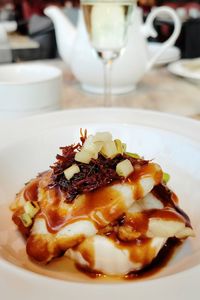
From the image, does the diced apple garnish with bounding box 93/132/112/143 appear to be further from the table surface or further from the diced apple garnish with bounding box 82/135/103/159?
the table surface

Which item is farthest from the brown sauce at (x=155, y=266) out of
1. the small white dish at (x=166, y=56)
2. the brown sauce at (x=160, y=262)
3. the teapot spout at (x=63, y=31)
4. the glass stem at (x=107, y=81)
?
the small white dish at (x=166, y=56)

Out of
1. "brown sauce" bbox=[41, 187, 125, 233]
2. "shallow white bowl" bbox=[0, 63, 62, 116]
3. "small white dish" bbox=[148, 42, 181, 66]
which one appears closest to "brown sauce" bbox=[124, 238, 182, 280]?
"brown sauce" bbox=[41, 187, 125, 233]

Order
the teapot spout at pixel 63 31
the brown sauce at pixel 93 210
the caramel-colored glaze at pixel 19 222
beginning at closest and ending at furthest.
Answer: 1. the brown sauce at pixel 93 210
2. the caramel-colored glaze at pixel 19 222
3. the teapot spout at pixel 63 31

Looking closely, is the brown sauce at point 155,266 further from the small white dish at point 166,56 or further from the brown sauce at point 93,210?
the small white dish at point 166,56

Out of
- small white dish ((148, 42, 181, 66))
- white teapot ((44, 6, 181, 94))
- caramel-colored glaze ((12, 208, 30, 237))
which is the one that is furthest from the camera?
small white dish ((148, 42, 181, 66))

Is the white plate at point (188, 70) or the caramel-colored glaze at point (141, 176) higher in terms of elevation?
the caramel-colored glaze at point (141, 176)

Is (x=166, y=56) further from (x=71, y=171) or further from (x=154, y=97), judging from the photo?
(x=71, y=171)

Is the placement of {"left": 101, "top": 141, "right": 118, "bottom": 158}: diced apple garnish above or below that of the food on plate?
above
